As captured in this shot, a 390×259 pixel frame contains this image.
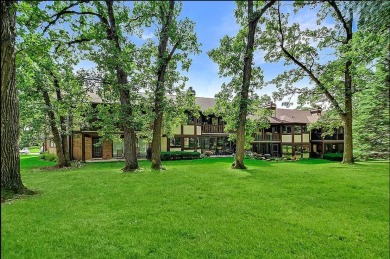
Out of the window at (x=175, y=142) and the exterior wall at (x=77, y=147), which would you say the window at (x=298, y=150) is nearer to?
the window at (x=175, y=142)

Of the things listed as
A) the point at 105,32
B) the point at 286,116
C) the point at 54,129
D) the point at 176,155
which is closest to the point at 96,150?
the point at 176,155

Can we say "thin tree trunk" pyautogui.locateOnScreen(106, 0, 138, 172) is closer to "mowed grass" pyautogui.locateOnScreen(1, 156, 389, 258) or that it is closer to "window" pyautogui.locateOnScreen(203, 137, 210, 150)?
"mowed grass" pyautogui.locateOnScreen(1, 156, 389, 258)

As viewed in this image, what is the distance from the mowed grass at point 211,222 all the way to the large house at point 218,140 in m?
13.0

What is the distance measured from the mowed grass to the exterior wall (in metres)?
13.3

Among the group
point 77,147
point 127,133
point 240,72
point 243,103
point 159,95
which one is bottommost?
point 77,147

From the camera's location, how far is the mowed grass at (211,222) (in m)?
2.88

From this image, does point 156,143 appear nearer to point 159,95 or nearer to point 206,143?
point 159,95

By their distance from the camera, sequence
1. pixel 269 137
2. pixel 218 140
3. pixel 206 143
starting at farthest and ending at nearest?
pixel 269 137, pixel 218 140, pixel 206 143

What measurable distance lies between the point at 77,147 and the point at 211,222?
1706 cm

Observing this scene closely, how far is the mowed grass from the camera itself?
2.88m

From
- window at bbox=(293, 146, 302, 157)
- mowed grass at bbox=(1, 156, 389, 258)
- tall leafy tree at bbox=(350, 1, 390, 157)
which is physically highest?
tall leafy tree at bbox=(350, 1, 390, 157)

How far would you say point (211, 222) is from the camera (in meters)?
3.88

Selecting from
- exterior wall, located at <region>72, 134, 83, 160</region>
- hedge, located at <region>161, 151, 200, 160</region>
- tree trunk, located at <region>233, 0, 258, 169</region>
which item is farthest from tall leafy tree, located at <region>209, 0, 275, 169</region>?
exterior wall, located at <region>72, 134, 83, 160</region>

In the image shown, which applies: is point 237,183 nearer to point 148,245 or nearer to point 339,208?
point 339,208
